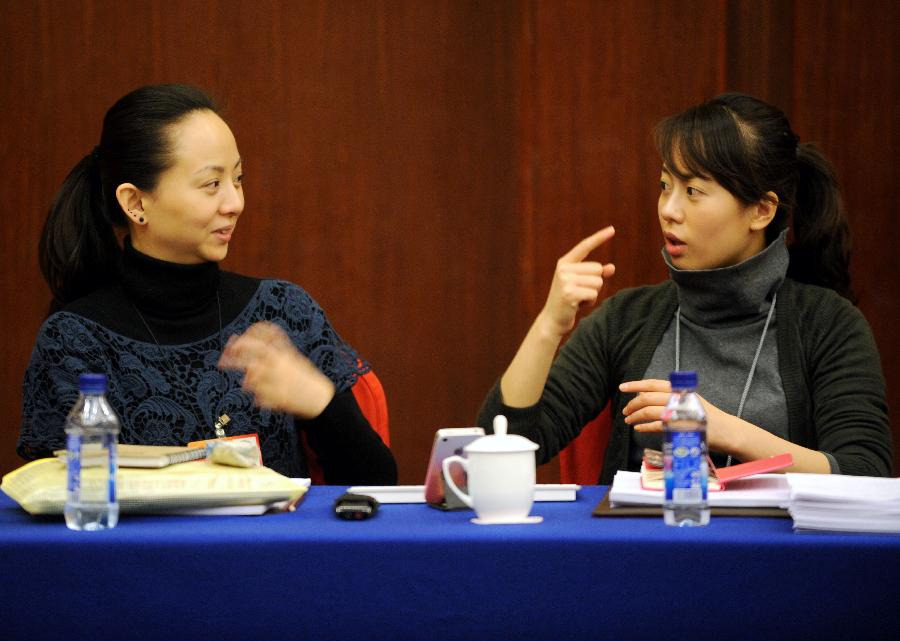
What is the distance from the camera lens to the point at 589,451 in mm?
2129

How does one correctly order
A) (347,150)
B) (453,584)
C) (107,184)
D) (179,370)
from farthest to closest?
(347,150) < (107,184) < (179,370) < (453,584)

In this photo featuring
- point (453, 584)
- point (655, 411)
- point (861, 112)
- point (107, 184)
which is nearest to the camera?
point (453, 584)

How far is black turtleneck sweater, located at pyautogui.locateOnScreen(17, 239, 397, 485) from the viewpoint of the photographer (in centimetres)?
188

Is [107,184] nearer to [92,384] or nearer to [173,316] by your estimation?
[173,316]

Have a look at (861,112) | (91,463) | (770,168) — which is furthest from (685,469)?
(861,112)

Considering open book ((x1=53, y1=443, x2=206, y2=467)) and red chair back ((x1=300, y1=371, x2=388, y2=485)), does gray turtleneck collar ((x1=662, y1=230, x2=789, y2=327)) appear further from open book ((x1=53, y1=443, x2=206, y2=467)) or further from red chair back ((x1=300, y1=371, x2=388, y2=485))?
open book ((x1=53, y1=443, x2=206, y2=467))

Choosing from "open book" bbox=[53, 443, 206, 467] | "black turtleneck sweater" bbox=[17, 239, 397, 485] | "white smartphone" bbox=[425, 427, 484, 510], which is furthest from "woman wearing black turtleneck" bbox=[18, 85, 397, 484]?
"white smartphone" bbox=[425, 427, 484, 510]

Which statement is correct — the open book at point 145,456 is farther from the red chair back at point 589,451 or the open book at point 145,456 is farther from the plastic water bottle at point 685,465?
the red chair back at point 589,451

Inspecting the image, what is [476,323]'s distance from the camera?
3104 mm

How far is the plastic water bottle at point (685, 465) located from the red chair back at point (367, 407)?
88 cm

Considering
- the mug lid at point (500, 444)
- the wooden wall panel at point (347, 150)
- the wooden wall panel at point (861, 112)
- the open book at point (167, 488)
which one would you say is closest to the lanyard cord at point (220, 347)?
the open book at point (167, 488)

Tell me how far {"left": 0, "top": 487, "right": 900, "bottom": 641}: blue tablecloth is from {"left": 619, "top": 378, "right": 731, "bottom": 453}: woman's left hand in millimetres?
387

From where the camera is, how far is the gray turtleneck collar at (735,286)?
1974 mm

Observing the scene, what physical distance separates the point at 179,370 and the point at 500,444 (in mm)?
859
